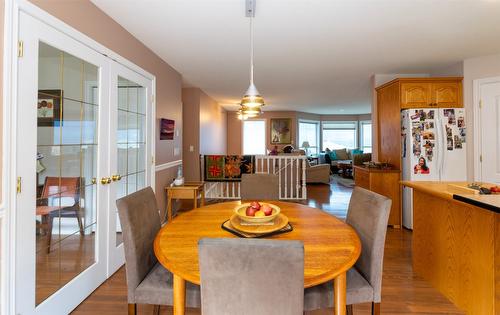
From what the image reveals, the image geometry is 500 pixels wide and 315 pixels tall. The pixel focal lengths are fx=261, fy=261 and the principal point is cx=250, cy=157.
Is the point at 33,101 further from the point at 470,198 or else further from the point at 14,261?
the point at 470,198

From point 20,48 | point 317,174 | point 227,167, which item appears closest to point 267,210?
point 20,48

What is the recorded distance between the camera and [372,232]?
154cm

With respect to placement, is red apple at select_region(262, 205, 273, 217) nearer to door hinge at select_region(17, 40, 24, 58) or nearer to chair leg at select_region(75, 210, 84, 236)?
chair leg at select_region(75, 210, 84, 236)

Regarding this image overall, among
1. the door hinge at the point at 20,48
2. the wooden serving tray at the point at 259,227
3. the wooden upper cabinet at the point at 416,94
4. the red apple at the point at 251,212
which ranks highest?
the wooden upper cabinet at the point at 416,94

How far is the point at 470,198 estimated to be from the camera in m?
1.63

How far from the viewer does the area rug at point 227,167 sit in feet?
17.5

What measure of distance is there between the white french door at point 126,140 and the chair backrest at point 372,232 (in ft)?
7.29

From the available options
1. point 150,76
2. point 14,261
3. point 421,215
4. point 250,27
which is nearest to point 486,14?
point 421,215

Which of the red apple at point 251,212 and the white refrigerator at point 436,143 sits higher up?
the white refrigerator at point 436,143

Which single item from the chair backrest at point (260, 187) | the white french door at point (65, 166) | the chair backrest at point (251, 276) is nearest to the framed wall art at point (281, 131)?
the chair backrest at point (260, 187)

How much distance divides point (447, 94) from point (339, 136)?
700 cm

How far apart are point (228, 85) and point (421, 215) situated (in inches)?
161

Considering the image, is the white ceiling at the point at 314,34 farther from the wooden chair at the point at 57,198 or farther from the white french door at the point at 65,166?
the wooden chair at the point at 57,198

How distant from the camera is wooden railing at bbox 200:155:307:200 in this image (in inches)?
219
